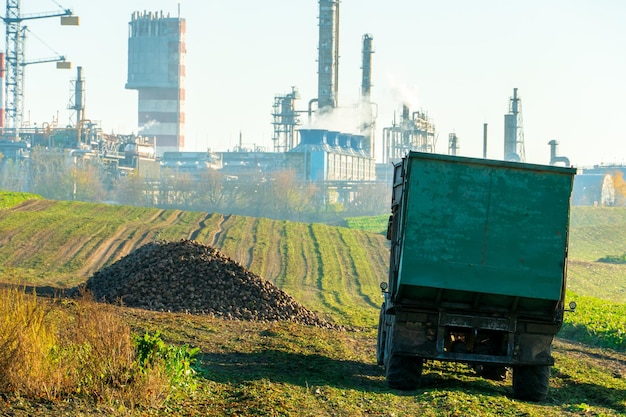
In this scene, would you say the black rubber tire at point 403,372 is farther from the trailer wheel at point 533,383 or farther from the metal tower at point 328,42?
the metal tower at point 328,42

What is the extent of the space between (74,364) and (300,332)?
36.3 ft

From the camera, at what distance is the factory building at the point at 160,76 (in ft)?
608

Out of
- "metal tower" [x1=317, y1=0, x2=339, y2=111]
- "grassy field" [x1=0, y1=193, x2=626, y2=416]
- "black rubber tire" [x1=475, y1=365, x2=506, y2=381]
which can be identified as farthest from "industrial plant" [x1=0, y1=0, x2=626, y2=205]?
"black rubber tire" [x1=475, y1=365, x2=506, y2=381]

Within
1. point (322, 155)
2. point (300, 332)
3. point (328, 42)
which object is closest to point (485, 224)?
point (300, 332)

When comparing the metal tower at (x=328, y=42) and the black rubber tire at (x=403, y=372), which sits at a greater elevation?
the metal tower at (x=328, y=42)

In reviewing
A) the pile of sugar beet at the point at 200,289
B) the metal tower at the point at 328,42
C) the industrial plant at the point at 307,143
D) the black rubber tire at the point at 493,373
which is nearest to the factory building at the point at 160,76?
the industrial plant at the point at 307,143

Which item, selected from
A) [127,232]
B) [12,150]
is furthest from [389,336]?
[12,150]

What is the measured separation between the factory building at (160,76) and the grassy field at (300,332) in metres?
120

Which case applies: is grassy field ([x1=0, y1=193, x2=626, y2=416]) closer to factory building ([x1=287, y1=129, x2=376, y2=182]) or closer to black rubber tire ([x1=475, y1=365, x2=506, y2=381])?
black rubber tire ([x1=475, y1=365, x2=506, y2=381])

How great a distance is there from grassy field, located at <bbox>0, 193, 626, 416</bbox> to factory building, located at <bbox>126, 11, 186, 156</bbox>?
4739 inches

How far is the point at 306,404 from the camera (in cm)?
1361

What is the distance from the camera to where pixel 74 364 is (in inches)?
495

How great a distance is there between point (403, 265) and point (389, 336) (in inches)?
60.9

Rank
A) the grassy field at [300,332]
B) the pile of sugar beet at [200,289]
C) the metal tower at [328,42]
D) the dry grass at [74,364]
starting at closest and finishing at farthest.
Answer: the dry grass at [74,364]
the grassy field at [300,332]
the pile of sugar beet at [200,289]
the metal tower at [328,42]
